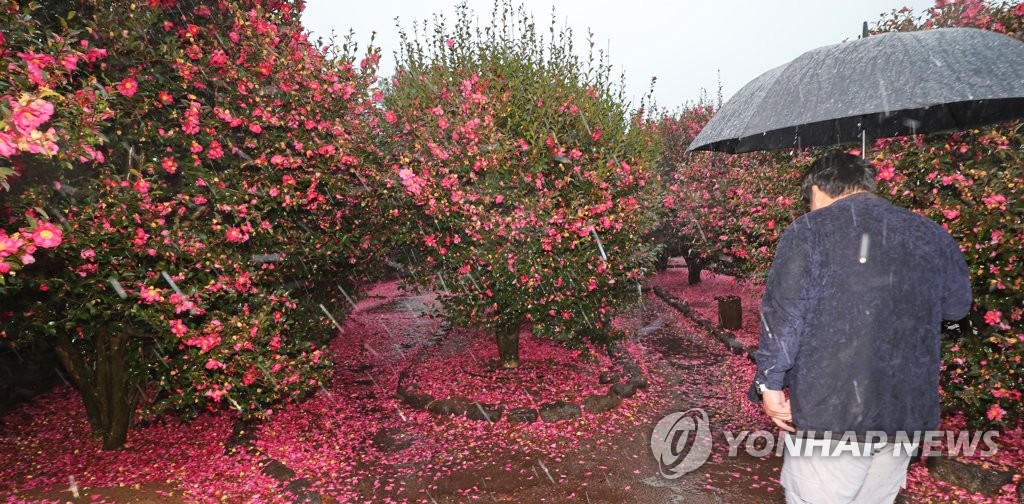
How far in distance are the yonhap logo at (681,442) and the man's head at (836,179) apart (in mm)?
4438

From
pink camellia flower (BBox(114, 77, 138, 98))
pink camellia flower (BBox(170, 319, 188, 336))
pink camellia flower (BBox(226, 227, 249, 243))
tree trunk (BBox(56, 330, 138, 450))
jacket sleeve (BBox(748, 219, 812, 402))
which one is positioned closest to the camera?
jacket sleeve (BBox(748, 219, 812, 402))

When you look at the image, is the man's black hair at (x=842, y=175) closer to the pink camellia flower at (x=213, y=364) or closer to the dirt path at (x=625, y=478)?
the dirt path at (x=625, y=478)

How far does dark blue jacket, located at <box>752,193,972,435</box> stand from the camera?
240cm

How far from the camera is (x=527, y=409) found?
25.7ft

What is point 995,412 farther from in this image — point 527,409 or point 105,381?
point 105,381

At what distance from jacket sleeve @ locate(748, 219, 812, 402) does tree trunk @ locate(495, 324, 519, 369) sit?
24.0ft

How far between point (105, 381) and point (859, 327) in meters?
8.04

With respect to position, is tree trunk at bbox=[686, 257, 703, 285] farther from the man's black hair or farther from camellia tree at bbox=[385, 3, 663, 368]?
the man's black hair

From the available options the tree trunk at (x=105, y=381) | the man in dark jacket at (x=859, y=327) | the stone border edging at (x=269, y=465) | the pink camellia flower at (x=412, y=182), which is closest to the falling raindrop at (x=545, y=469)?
the stone border edging at (x=269, y=465)

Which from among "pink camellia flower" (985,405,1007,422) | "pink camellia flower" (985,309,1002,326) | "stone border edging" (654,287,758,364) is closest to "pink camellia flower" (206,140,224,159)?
"stone border edging" (654,287,758,364)

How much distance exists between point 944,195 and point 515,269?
5280 mm

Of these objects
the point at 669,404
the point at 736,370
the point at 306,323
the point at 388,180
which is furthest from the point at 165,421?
the point at 736,370

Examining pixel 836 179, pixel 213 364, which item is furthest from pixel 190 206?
pixel 836 179

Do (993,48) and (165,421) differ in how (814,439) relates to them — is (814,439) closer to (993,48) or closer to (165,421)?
(993,48)
